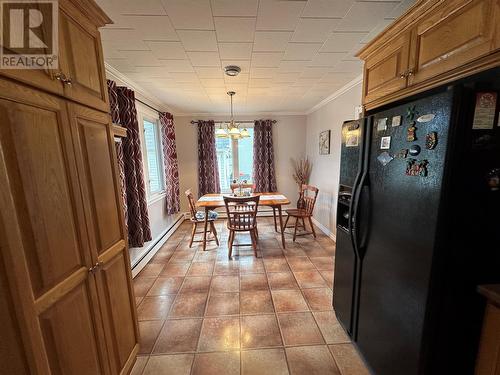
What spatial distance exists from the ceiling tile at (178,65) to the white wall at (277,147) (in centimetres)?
243

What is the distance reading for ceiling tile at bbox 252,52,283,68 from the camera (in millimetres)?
2078

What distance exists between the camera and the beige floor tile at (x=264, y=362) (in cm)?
149

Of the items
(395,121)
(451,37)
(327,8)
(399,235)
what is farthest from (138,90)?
(399,235)

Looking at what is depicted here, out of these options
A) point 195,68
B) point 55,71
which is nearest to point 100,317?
point 55,71

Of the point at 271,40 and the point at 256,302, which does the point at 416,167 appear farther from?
the point at 256,302

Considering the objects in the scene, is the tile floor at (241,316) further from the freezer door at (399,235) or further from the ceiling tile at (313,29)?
the ceiling tile at (313,29)

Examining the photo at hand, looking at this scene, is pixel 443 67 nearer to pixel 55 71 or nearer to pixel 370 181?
pixel 370 181

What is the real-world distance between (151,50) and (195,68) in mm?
518

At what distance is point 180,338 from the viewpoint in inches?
69.6

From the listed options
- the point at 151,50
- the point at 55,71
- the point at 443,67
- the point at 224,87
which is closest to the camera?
the point at 55,71

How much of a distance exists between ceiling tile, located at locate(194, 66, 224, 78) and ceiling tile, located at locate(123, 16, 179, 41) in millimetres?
618

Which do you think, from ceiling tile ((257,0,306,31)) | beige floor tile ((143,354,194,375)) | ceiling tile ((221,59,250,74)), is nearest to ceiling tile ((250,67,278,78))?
ceiling tile ((221,59,250,74))

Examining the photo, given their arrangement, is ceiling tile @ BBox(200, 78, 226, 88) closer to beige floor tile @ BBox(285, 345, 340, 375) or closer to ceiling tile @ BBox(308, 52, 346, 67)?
ceiling tile @ BBox(308, 52, 346, 67)

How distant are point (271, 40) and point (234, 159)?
10.9 ft
